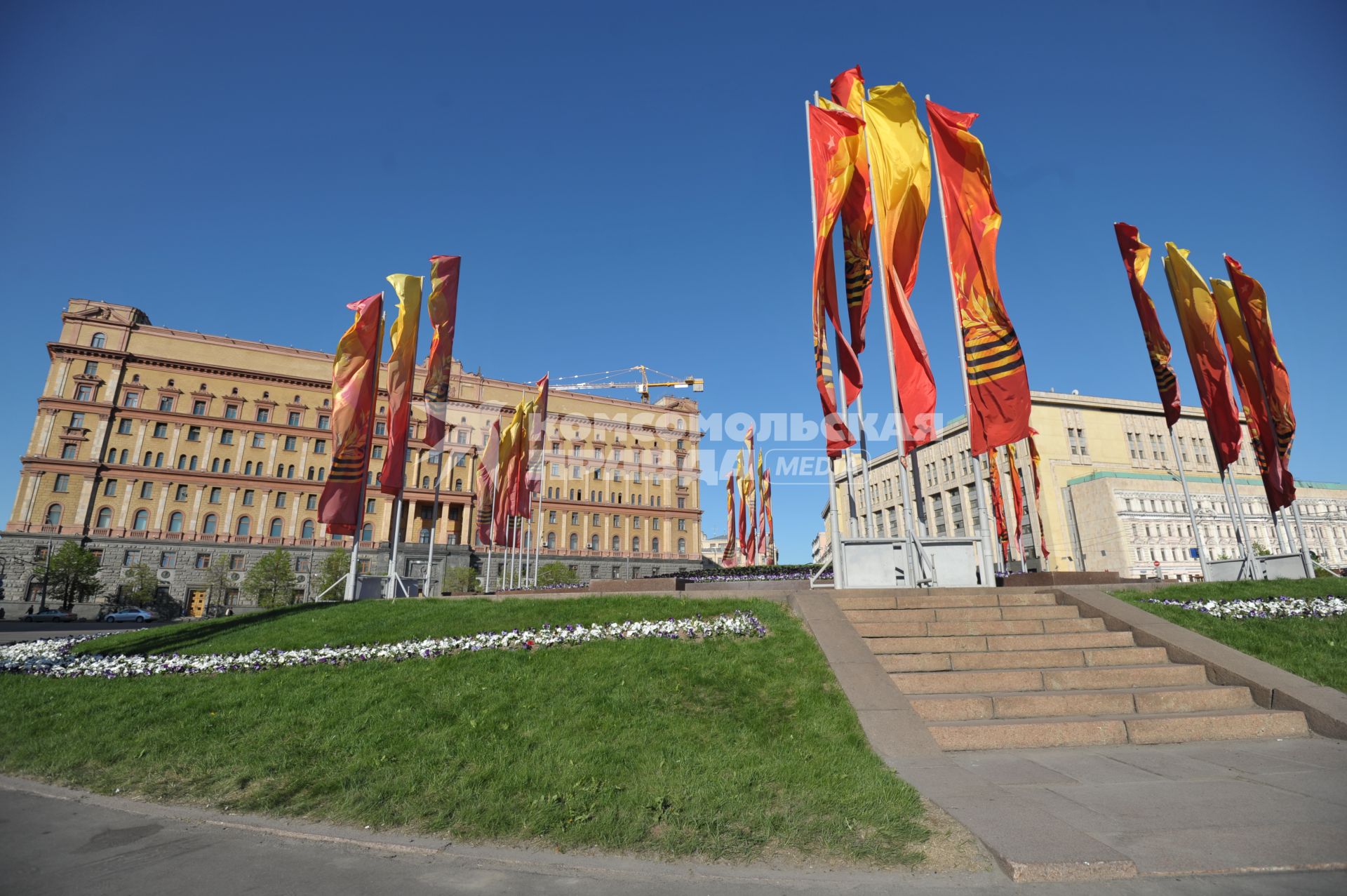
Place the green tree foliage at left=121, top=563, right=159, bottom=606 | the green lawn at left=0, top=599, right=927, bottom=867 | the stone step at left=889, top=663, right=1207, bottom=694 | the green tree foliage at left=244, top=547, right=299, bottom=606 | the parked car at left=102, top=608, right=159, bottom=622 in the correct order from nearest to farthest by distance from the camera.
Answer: the green lawn at left=0, top=599, right=927, bottom=867
the stone step at left=889, top=663, right=1207, bottom=694
the parked car at left=102, top=608, right=159, bottom=622
the green tree foliage at left=121, top=563, right=159, bottom=606
the green tree foliage at left=244, top=547, right=299, bottom=606

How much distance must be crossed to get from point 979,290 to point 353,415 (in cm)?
1705

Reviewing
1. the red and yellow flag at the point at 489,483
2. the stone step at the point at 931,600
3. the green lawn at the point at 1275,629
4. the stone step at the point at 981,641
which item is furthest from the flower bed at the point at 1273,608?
the red and yellow flag at the point at 489,483

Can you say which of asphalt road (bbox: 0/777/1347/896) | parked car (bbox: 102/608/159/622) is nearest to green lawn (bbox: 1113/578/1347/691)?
asphalt road (bbox: 0/777/1347/896)

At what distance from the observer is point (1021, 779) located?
19.5 ft

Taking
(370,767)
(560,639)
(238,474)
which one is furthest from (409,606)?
(238,474)

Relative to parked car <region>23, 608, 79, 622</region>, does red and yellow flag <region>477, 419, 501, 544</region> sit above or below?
above

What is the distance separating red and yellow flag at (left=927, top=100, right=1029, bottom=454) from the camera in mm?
13031

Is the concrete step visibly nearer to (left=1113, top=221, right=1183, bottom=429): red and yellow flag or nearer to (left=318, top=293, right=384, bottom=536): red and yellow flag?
(left=1113, top=221, right=1183, bottom=429): red and yellow flag

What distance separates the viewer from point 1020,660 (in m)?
9.20

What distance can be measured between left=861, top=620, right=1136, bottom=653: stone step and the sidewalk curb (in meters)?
0.43

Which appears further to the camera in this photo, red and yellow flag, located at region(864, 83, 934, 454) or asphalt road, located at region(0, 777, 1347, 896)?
red and yellow flag, located at region(864, 83, 934, 454)

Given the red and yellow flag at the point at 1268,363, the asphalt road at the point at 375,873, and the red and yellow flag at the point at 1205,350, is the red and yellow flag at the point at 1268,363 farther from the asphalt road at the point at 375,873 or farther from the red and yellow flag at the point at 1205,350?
the asphalt road at the point at 375,873

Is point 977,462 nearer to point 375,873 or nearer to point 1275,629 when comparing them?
point 1275,629

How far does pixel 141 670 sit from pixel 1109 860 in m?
14.1
